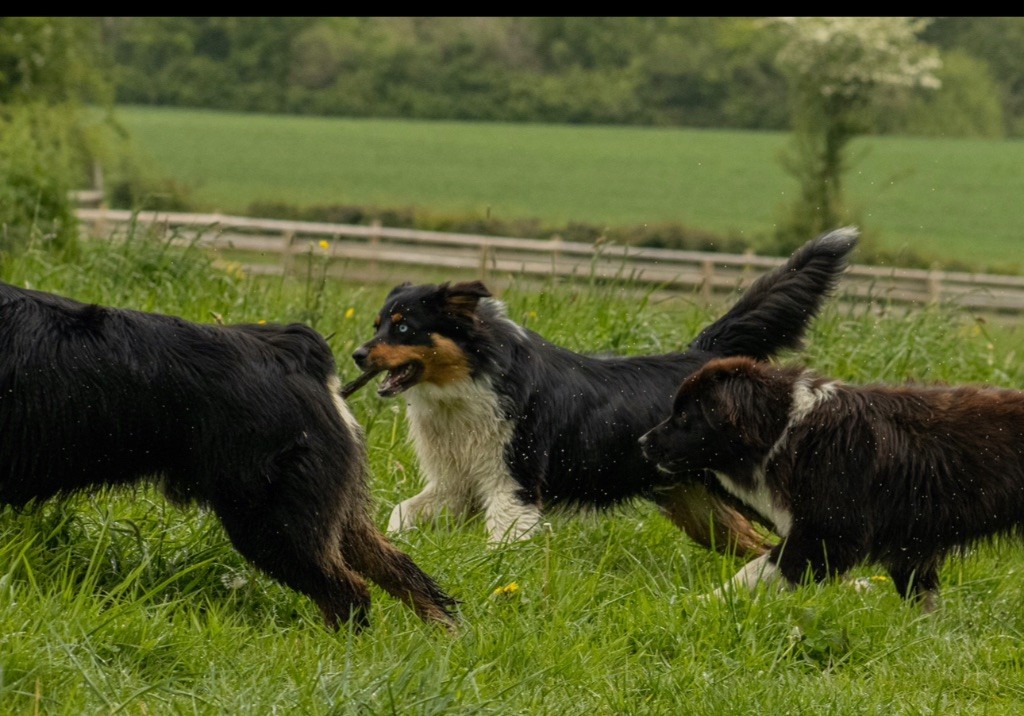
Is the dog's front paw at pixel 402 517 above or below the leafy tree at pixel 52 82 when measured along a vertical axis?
below

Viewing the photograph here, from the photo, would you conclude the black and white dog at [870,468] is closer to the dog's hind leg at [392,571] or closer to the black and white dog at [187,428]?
the dog's hind leg at [392,571]

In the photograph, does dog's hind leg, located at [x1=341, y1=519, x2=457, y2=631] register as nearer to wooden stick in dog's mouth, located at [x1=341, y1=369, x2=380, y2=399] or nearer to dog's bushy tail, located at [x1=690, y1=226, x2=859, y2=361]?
wooden stick in dog's mouth, located at [x1=341, y1=369, x2=380, y2=399]

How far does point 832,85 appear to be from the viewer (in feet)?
84.7

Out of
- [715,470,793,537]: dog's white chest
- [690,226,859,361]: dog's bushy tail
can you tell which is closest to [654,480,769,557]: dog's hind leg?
[715,470,793,537]: dog's white chest

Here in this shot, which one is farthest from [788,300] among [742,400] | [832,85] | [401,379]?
[832,85]

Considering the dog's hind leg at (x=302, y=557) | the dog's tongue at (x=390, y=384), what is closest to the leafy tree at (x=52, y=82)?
the dog's tongue at (x=390, y=384)

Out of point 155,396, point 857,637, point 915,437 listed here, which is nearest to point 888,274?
point 915,437

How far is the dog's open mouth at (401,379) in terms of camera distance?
6.27 meters

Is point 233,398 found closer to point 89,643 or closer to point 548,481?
point 89,643

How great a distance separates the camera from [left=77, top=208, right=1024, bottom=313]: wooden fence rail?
9.18 m

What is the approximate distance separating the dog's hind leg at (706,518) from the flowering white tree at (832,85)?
17.5m

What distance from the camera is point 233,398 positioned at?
14.8 feet

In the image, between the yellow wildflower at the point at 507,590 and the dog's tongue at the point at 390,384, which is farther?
the dog's tongue at the point at 390,384

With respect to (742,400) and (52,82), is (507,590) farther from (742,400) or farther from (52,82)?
(52,82)
